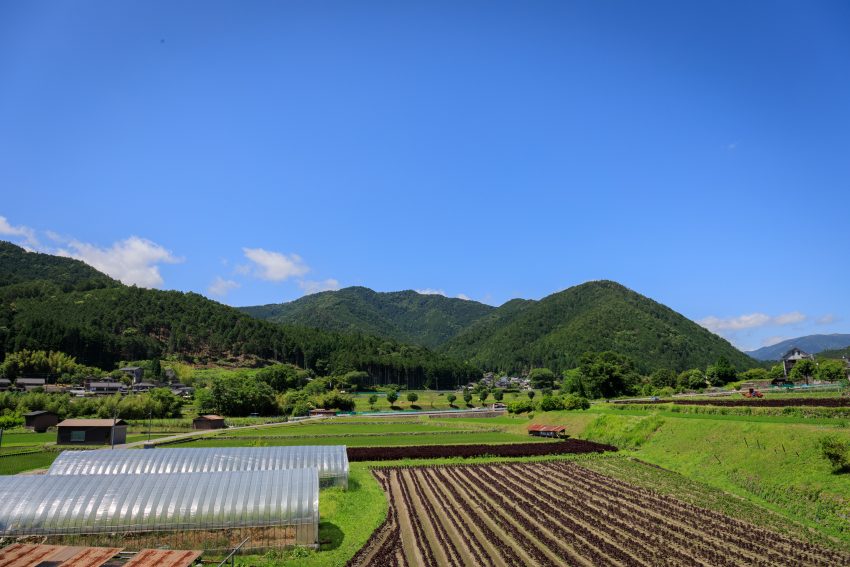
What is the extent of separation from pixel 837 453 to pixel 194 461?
39169 millimetres

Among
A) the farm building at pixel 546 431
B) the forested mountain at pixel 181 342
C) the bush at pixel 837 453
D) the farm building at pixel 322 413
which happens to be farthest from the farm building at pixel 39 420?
the forested mountain at pixel 181 342

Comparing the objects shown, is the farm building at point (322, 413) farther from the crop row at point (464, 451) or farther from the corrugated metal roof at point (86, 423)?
the crop row at point (464, 451)

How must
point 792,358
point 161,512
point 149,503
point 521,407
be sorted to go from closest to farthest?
1. point 161,512
2. point 149,503
3. point 521,407
4. point 792,358

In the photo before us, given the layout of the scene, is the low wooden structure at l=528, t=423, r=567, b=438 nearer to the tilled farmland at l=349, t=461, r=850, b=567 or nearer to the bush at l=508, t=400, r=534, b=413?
the bush at l=508, t=400, r=534, b=413

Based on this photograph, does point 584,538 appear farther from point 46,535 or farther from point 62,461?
point 62,461

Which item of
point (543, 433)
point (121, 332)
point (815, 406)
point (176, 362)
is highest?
point (121, 332)

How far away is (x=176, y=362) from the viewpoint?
167625 millimetres

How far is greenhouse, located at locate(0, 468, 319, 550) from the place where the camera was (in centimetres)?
2141

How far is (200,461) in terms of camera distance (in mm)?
34406

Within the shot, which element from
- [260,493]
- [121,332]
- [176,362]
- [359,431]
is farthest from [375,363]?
[260,493]

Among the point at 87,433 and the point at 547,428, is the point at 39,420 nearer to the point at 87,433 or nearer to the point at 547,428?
the point at 87,433

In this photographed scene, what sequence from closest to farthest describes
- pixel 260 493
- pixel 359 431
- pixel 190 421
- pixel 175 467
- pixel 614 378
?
1. pixel 260 493
2. pixel 175 467
3. pixel 359 431
4. pixel 190 421
5. pixel 614 378

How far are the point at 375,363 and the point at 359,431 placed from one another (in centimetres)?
11194

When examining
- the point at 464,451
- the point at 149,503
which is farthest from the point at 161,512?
the point at 464,451
